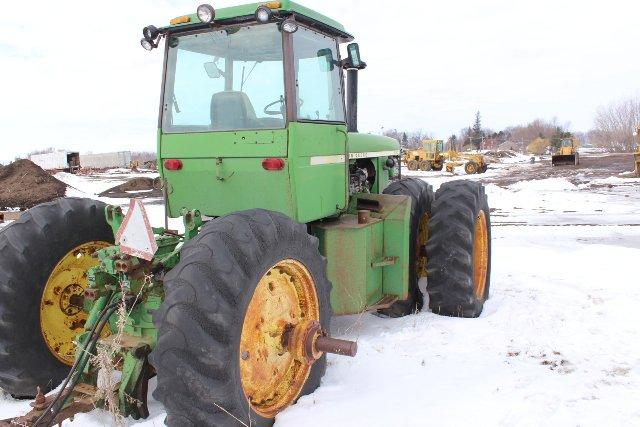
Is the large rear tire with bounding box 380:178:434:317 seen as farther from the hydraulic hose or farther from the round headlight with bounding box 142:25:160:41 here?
the hydraulic hose

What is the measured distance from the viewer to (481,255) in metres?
6.21

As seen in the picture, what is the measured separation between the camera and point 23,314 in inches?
145

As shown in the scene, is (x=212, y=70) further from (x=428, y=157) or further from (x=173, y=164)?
(x=428, y=157)

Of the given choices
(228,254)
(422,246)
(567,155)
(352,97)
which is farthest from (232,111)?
(567,155)

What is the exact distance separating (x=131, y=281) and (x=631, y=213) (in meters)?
14.7

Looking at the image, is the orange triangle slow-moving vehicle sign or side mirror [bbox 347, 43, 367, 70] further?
side mirror [bbox 347, 43, 367, 70]

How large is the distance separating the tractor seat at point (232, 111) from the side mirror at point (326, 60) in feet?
2.70

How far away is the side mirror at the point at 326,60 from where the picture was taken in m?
4.63

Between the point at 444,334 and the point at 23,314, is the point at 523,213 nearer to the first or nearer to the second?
the point at 444,334

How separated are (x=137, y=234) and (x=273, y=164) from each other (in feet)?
3.64

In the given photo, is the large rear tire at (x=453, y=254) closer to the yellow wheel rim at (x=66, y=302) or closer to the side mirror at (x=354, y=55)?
the side mirror at (x=354, y=55)

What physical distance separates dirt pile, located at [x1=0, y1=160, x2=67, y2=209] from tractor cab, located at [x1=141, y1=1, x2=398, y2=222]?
16.0 m

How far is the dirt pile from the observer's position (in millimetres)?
18781

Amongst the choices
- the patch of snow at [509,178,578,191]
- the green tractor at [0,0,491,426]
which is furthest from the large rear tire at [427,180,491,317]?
the patch of snow at [509,178,578,191]
